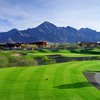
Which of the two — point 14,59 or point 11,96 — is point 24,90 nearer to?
point 11,96

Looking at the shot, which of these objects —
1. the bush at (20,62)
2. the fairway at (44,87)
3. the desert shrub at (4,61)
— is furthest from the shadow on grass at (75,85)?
the bush at (20,62)

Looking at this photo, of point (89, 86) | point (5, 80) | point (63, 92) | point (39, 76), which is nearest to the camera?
point (63, 92)

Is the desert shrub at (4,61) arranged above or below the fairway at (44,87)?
below

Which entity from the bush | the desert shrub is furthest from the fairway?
the bush

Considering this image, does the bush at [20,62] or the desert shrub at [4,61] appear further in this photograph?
the bush at [20,62]

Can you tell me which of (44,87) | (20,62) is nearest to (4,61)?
(20,62)

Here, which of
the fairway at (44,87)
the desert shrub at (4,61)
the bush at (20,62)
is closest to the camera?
the fairway at (44,87)

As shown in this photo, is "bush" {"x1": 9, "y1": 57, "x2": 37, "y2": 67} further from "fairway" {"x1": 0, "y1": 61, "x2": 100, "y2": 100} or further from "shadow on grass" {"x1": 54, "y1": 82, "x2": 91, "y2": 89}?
"shadow on grass" {"x1": 54, "y1": 82, "x2": 91, "y2": 89}

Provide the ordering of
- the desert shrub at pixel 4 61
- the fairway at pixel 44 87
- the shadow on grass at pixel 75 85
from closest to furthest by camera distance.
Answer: the fairway at pixel 44 87
the shadow on grass at pixel 75 85
the desert shrub at pixel 4 61

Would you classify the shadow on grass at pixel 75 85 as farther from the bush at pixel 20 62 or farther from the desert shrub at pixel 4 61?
the bush at pixel 20 62

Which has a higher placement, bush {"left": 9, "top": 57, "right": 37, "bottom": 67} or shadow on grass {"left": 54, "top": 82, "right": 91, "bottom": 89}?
shadow on grass {"left": 54, "top": 82, "right": 91, "bottom": 89}

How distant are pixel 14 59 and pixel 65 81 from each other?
96.9ft

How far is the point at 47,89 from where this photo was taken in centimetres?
2527

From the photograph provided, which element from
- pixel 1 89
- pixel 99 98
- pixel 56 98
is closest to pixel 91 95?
pixel 99 98
